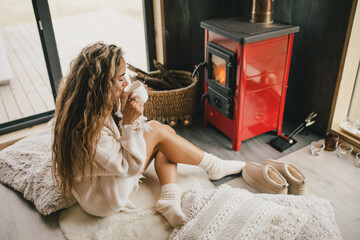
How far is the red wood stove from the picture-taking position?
1915 mm

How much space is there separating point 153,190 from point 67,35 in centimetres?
160

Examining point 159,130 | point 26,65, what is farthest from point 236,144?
point 26,65

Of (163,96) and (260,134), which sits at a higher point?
(163,96)

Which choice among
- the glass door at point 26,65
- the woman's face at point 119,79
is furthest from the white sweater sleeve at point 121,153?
the glass door at point 26,65

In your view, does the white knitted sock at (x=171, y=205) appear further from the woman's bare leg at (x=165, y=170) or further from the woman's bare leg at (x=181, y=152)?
the woman's bare leg at (x=181, y=152)

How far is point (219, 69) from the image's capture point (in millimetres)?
2105

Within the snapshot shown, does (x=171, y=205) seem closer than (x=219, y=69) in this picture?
Yes

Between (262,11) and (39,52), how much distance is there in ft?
5.28

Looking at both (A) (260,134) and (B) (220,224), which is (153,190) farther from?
(A) (260,134)

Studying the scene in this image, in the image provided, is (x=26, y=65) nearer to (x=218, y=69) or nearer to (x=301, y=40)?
(x=218, y=69)

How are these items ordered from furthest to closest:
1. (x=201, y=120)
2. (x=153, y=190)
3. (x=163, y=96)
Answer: (x=201, y=120) → (x=163, y=96) → (x=153, y=190)

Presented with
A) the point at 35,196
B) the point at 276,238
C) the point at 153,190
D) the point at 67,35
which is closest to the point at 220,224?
the point at 276,238

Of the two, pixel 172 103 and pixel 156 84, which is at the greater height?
pixel 156 84

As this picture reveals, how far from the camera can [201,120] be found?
8.61 feet
